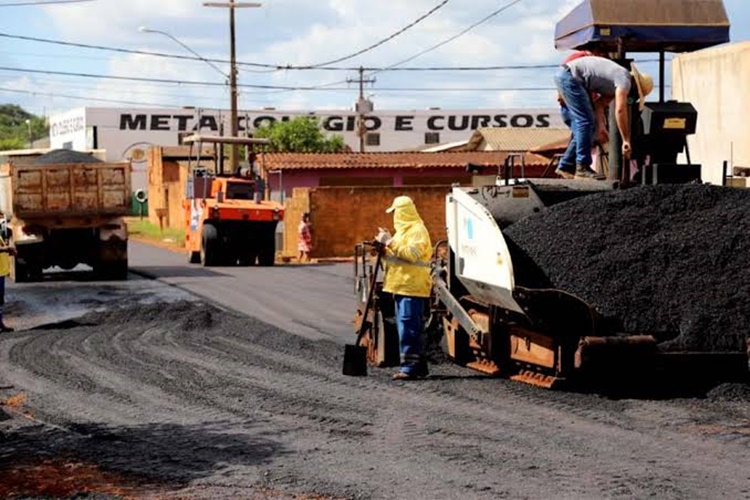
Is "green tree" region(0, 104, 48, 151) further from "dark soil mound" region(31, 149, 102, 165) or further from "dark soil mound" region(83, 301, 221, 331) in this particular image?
"dark soil mound" region(83, 301, 221, 331)

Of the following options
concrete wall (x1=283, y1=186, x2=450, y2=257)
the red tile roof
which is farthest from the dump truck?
the red tile roof

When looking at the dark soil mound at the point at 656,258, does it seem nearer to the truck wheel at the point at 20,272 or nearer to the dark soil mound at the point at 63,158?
the dark soil mound at the point at 63,158

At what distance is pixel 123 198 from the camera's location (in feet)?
74.3

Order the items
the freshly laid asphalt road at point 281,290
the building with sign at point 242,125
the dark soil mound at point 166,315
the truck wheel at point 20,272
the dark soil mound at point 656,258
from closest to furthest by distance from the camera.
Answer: the dark soil mound at point 656,258
the dark soil mound at point 166,315
the freshly laid asphalt road at point 281,290
the truck wheel at point 20,272
the building with sign at point 242,125

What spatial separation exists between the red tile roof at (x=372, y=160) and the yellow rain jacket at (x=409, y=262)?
32748mm

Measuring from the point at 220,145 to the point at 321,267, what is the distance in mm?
3583

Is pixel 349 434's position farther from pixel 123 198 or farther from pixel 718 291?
pixel 123 198

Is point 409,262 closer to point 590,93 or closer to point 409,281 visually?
point 409,281

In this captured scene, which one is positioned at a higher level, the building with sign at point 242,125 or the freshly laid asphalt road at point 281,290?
the building with sign at point 242,125

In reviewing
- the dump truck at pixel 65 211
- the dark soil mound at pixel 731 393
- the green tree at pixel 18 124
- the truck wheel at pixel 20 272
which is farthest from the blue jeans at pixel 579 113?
the green tree at pixel 18 124

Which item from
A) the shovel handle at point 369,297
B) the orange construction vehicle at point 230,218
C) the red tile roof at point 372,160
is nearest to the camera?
the shovel handle at point 369,297

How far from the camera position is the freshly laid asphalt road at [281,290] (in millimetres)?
15130

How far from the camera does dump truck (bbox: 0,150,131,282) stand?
21953 millimetres

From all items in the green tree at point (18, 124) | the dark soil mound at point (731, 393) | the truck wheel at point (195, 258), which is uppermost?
the green tree at point (18, 124)
